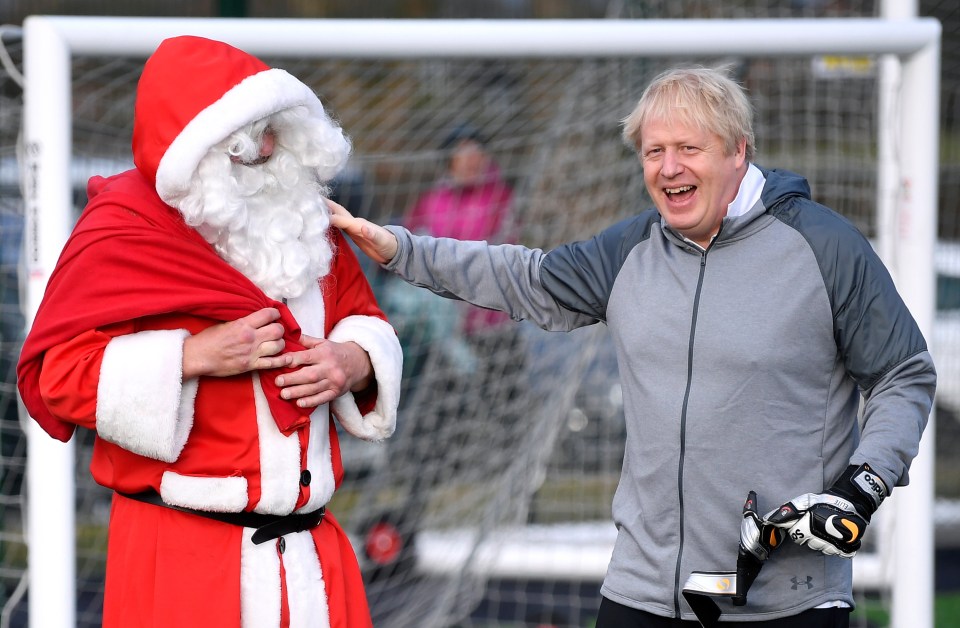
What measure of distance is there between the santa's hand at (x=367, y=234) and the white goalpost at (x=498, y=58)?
90 centimetres

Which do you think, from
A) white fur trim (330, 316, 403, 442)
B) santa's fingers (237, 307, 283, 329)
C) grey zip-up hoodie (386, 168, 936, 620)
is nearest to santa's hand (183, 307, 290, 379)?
santa's fingers (237, 307, 283, 329)

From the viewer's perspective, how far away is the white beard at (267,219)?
6.99ft

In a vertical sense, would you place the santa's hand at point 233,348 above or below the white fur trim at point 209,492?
above

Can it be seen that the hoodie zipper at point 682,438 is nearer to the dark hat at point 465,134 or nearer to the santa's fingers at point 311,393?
the santa's fingers at point 311,393

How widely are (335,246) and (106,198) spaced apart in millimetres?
489

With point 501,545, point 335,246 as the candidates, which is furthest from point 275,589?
point 501,545

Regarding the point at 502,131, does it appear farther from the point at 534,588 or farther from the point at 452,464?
the point at 534,588

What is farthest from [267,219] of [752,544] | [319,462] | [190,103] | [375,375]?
[752,544]

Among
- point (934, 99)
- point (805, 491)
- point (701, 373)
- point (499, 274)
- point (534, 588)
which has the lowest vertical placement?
point (534, 588)

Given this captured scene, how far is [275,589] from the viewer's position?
217 cm

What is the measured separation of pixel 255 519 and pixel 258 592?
139 millimetres

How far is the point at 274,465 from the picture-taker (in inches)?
85.5

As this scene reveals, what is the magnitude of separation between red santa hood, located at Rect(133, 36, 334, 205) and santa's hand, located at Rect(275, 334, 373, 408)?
388 mm

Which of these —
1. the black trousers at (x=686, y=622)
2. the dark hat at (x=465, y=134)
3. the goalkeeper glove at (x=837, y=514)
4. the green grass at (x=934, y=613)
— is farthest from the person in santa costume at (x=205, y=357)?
the green grass at (x=934, y=613)
